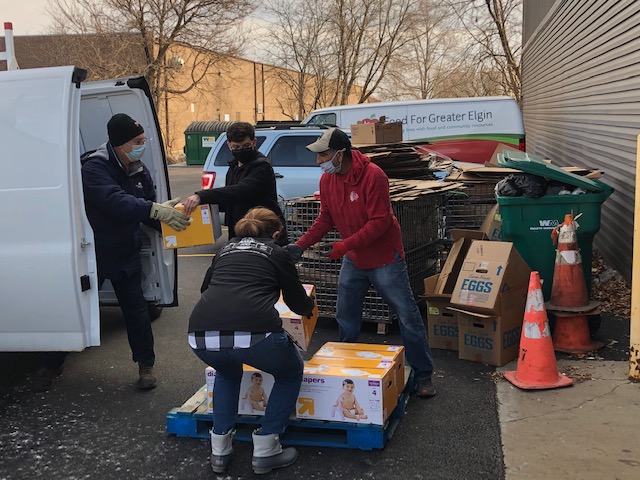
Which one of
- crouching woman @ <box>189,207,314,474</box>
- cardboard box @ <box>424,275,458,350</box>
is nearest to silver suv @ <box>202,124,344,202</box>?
cardboard box @ <box>424,275,458,350</box>

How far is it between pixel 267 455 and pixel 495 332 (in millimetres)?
2256

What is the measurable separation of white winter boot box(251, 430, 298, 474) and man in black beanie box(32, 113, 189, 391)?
158 centimetres

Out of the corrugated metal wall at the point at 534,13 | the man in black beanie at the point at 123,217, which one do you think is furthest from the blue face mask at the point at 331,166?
the corrugated metal wall at the point at 534,13

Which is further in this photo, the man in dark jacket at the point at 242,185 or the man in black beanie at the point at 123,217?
the man in dark jacket at the point at 242,185

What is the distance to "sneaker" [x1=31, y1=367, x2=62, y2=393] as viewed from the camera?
512cm

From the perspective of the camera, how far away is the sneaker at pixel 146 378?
506cm

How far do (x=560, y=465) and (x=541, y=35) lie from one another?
13234 millimetres

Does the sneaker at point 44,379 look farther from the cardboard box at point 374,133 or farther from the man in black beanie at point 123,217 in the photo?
the cardboard box at point 374,133

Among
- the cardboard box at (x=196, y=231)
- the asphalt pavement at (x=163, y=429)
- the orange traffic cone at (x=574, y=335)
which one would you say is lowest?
the asphalt pavement at (x=163, y=429)

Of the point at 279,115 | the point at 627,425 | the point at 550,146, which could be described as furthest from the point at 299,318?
the point at 279,115

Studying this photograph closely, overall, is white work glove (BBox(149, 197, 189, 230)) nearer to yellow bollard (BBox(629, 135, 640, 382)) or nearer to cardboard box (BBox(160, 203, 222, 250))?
cardboard box (BBox(160, 203, 222, 250))

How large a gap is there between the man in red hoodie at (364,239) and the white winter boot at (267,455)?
3.90 feet

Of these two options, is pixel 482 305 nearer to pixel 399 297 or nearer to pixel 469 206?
pixel 399 297

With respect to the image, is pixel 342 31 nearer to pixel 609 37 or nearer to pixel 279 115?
pixel 279 115
